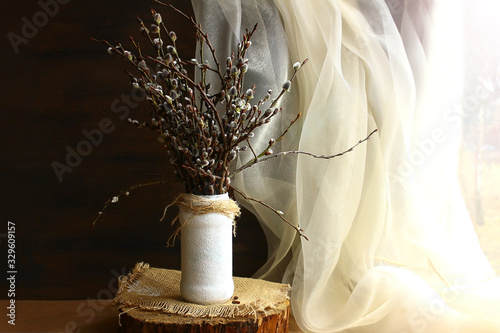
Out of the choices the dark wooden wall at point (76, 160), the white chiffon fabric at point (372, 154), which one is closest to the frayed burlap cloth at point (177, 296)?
the white chiffon fabric at point (372, 154)

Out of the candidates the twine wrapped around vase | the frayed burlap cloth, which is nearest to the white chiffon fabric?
the frayed burlap cloth

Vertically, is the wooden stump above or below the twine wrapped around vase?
below

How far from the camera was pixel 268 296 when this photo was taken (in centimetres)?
145

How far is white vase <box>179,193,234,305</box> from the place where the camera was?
1.36 meters

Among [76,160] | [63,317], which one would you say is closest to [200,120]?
[76,160]

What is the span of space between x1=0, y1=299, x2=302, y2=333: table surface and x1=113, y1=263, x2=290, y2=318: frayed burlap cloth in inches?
6.4

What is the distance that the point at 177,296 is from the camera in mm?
1432

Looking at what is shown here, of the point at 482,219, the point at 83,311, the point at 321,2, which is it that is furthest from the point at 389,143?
the point at 83,311

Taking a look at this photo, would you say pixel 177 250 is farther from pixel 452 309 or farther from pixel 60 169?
pixel 452 309

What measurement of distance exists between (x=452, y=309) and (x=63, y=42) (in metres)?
1.38

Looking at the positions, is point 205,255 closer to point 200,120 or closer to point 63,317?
point 200,120

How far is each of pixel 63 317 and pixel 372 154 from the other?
3.42 feet

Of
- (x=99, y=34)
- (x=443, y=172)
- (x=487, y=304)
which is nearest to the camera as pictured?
(x=487, y=304)

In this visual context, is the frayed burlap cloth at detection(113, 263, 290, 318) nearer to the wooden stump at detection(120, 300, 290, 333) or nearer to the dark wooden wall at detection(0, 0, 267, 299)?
the wooden stump at detection(120, 300, 290, 333)
